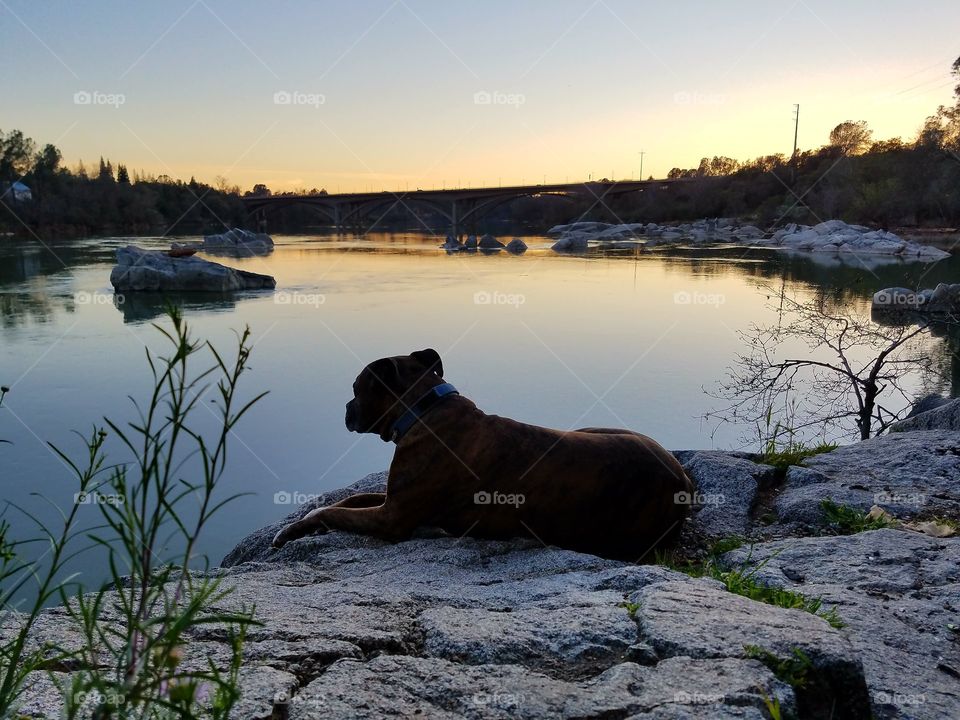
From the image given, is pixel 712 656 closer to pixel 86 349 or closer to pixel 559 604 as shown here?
pixel 559 604

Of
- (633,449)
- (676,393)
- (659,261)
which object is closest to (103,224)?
(659,261)

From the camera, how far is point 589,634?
2.03 metres

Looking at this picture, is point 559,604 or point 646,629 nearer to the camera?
point 646,629

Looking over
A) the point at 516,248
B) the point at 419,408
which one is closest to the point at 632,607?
the point at 419,408

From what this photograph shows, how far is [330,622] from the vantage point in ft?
7.15

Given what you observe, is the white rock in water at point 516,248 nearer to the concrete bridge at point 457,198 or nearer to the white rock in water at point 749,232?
the concrete bridge at point 457,198

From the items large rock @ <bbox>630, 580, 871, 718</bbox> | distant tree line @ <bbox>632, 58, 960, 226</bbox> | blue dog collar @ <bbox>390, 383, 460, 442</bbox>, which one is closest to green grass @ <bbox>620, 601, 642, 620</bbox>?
large rock @ <bbox>630, 580, 871, 718</bbox>

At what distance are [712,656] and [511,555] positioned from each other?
158 cm

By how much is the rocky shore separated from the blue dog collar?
24.9 inches

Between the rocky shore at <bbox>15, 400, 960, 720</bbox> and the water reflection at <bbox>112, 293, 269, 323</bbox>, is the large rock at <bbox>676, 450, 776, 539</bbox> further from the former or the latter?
the water reflection at <bbox>112, 293, 269, 323</bbox>

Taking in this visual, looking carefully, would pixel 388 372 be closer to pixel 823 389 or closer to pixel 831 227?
pixel 823 389

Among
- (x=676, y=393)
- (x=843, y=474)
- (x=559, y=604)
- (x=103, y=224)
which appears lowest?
(x=676, y=393)

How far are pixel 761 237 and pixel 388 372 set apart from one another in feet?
181

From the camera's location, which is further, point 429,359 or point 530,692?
point 429,359
